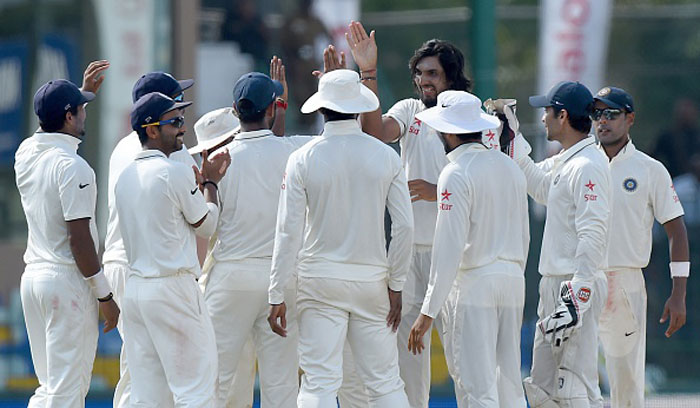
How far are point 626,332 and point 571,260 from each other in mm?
714

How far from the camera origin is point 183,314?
6.34 meters

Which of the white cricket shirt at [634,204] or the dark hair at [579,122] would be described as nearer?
the dark hair at [579,122]

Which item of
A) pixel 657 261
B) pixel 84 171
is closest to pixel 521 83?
pixel 657 261

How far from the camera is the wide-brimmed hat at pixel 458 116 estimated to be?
21.9ft

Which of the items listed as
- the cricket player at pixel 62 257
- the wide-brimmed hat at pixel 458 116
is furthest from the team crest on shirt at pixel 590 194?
the cricket player at pixel 62 257

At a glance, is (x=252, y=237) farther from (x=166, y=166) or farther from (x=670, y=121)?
(x=670, y=121)

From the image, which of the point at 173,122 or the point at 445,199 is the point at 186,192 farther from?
the point at 445,199

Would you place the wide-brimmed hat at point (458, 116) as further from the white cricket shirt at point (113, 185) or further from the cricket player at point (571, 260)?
the white cricket shirt at point (113, 185)

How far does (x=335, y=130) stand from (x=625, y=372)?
2.30 m

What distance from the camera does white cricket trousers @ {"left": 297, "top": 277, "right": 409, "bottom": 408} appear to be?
6.54 metres

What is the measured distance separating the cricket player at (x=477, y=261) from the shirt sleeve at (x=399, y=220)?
151 millimetres

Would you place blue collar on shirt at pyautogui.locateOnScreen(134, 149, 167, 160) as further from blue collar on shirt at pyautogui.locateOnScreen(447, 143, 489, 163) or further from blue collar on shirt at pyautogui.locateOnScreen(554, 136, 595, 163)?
blue collar on shirt at pyautogui.locateOnScreen(554, 136, 595, 163)

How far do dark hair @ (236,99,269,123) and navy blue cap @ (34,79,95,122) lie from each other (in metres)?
0.86

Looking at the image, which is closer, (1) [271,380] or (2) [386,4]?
(1) [271,380]
